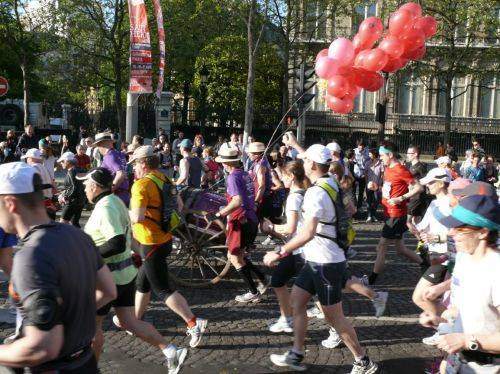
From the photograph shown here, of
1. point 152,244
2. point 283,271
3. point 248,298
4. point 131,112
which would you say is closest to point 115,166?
point 248,298

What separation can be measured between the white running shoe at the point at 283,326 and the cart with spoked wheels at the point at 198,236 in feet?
5.49

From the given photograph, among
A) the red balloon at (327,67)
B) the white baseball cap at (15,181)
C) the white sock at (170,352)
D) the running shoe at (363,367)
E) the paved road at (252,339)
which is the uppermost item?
the red balloon at (327,67)

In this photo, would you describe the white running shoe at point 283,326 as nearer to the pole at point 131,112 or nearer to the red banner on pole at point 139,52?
the red banner on pole at point 139,52

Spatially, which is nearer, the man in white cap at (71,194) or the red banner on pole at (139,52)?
the man in white cap at (71,194)

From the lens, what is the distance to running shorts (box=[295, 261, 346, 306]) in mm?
4637

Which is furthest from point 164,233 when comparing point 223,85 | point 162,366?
point 223,85

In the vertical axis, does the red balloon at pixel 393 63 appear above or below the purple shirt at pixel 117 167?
above

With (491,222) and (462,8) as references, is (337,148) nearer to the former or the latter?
(491,222)

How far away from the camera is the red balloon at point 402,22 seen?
9.03m

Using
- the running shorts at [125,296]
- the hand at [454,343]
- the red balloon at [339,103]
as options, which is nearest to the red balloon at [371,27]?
the red balloon at [339,103]

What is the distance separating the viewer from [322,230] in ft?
15.5

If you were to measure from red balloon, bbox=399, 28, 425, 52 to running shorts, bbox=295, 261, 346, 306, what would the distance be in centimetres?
531

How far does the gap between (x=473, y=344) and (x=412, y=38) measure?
23.2 feet

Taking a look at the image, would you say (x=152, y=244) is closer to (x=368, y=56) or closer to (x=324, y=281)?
(x=324, y=281)
